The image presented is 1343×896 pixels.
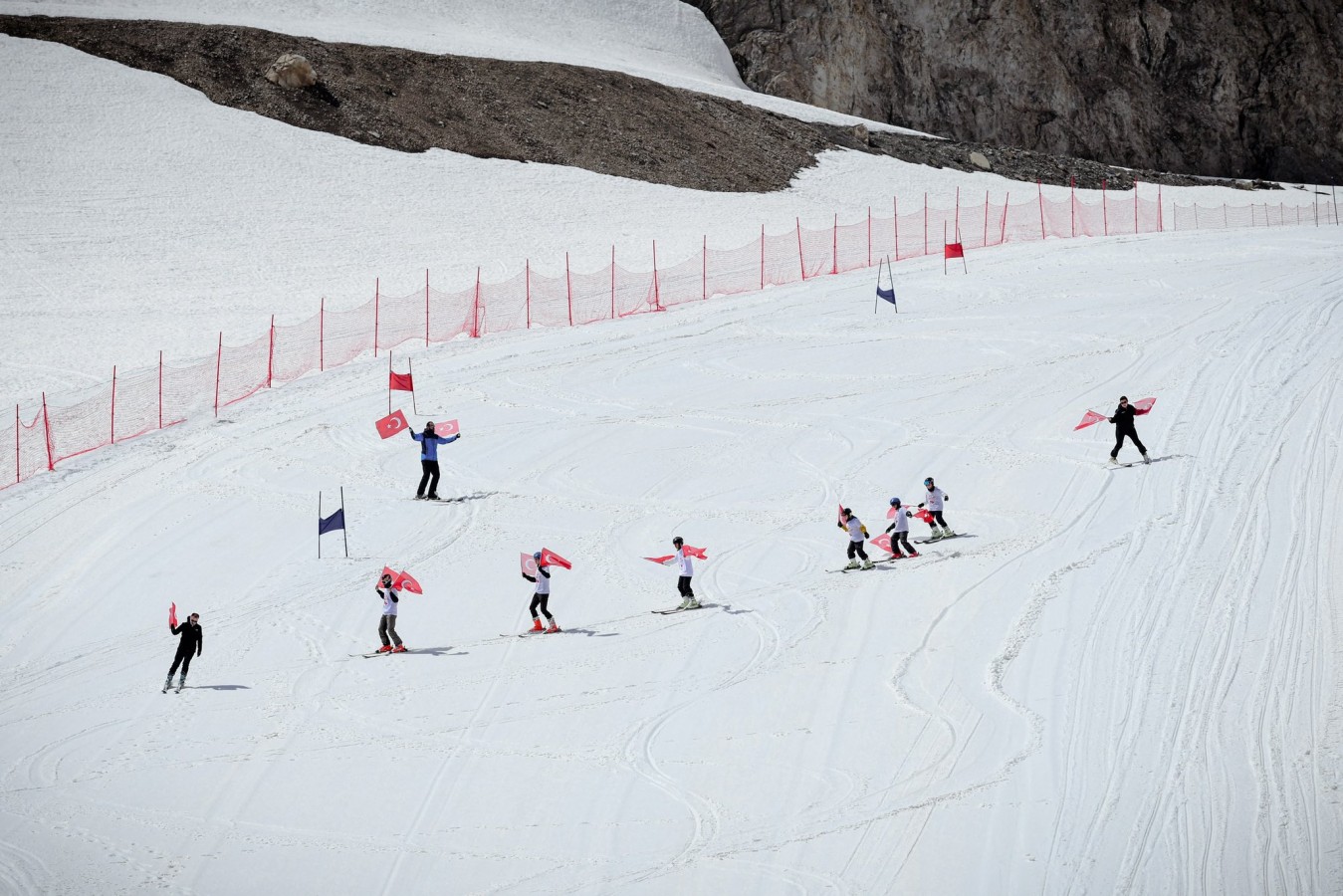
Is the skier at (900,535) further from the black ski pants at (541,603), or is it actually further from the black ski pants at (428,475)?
the black ski pants at (428,475)

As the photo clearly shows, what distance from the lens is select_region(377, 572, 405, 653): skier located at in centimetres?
1544

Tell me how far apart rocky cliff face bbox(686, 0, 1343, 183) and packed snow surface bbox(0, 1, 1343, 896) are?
33.6m

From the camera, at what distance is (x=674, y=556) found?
1630 cm

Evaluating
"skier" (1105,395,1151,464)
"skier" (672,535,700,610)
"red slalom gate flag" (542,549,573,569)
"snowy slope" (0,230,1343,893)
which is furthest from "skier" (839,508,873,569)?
"skier" (1105,395,1151,464)

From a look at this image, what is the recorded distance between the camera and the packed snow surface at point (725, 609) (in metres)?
10.9

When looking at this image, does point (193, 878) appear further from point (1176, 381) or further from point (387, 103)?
point (387, 103)

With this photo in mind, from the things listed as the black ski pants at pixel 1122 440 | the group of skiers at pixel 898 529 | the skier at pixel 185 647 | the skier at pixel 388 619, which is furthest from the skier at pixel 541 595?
the black ski pants at pixel 1122 440

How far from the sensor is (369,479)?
2247cm

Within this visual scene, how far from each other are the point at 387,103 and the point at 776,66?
23909 mm

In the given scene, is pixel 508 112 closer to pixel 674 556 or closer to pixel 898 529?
pixel 898 529

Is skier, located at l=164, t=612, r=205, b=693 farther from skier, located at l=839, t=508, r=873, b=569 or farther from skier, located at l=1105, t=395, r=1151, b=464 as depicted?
skier, located at l=1105, t=395, r=1151, b=464

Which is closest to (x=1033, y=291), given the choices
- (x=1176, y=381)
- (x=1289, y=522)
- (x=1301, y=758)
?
(x=1176, y=381)

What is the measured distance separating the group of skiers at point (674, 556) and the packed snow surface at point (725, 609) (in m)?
0.34

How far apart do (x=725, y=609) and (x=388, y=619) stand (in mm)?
4062
